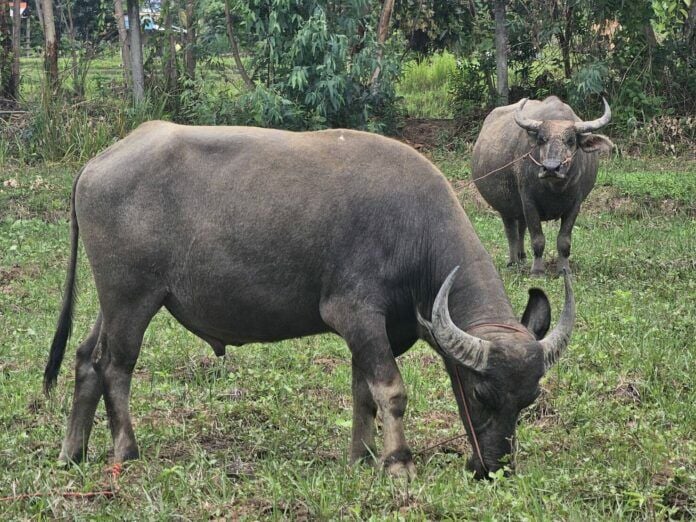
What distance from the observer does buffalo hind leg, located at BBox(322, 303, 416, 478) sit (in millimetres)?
4746

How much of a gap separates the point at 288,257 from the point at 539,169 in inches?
199

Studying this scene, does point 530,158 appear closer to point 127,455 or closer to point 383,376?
point 383,376

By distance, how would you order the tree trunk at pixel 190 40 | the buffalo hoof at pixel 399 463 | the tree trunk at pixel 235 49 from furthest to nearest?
the tree trunk at pixel 190 40, the tree trunk at pixel 235 49, the buffalo hoof at pixel 399 463

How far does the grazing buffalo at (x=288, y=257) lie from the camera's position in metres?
4.80

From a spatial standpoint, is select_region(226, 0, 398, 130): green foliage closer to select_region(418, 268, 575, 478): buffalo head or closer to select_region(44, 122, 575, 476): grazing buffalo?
select_region(44, 122, 575, 476): grazing buffalo

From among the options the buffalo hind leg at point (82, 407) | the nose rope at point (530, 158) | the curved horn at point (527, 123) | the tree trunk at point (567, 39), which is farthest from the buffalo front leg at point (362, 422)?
the tree trunk at point (567, 39)

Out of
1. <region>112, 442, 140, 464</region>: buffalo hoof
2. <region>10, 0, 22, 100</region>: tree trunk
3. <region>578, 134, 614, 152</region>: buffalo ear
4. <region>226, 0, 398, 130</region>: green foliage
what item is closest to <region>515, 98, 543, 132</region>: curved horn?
<region>578, 134, 614, 152</region>: buffalo ear

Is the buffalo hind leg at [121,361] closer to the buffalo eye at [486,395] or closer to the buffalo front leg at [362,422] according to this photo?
the buffalo front leg at [362,422]

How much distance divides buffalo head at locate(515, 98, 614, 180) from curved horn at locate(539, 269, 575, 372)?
14.7 feet

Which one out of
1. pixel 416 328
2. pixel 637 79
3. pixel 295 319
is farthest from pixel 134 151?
pixel 637 79

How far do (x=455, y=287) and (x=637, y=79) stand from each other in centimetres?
1144

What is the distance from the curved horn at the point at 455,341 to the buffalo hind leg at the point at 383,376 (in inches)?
14.6

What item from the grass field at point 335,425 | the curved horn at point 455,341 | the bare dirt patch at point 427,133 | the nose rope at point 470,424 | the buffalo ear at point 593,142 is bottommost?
the bare dirt patch at point 427,133

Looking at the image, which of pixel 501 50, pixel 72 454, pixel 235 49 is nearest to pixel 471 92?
pixel 501 50
